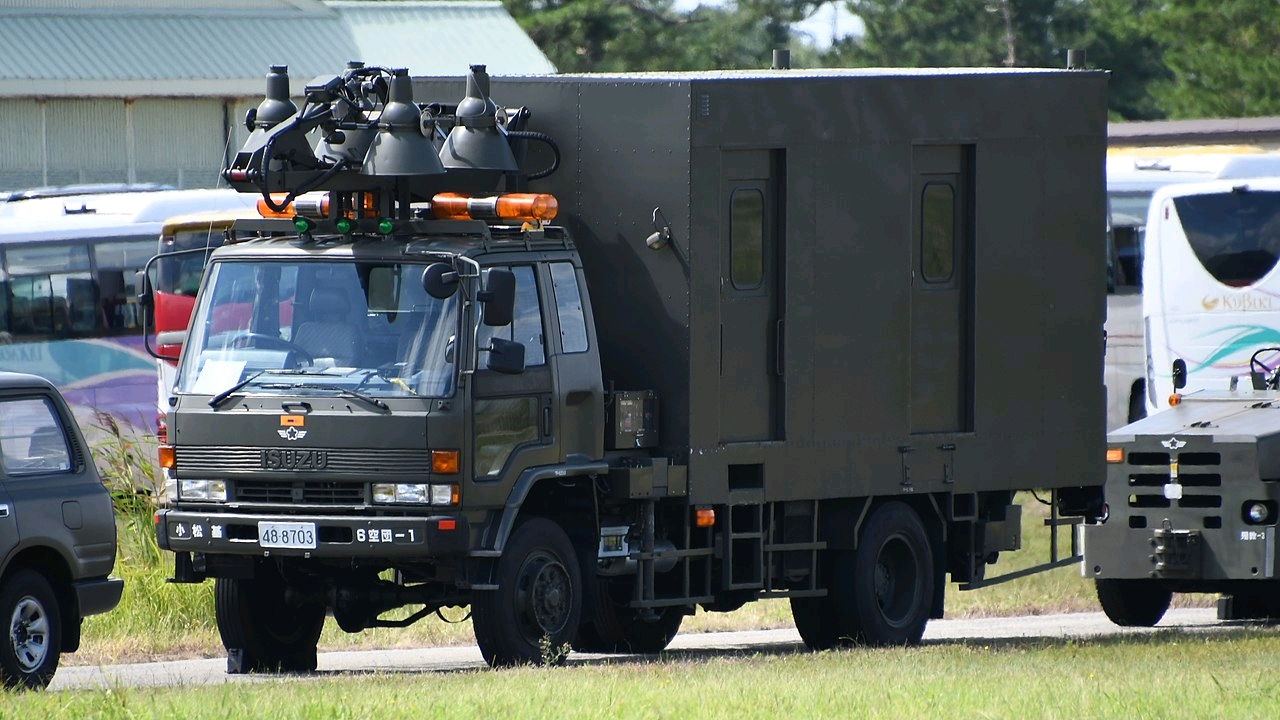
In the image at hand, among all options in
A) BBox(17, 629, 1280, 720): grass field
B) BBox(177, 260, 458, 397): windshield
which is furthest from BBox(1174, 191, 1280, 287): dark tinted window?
BBox(177, 260, 458, 397): windshield

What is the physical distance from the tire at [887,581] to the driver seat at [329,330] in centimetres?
421

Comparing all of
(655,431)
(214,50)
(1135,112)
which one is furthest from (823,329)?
(1135,112)

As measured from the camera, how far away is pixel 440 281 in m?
13.4

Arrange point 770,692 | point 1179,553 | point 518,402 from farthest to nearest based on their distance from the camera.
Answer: point 1179,553
point 518,402
point 770,692

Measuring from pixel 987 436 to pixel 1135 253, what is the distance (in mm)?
14775

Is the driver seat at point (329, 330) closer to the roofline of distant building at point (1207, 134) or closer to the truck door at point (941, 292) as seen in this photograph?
the truck door at point (941, 292)

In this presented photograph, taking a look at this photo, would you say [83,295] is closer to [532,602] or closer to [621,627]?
[621,627]

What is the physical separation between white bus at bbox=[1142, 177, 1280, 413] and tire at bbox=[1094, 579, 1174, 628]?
4.85 meters

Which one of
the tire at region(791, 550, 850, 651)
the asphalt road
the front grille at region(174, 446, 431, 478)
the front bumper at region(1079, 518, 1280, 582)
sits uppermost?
the front grille at region(174, 446, 431, 478)

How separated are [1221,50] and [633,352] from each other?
1600 inches

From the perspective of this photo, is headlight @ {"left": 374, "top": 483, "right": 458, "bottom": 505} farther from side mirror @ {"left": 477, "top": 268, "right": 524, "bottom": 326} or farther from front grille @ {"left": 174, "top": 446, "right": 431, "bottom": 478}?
side mirror @ {"left": 477, "top": 268, "right": 524, "bottom": 326}

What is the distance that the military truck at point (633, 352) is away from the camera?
45.0ft

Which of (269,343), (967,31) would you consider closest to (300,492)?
(269,343)

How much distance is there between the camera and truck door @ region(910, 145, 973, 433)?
16.3 meters
